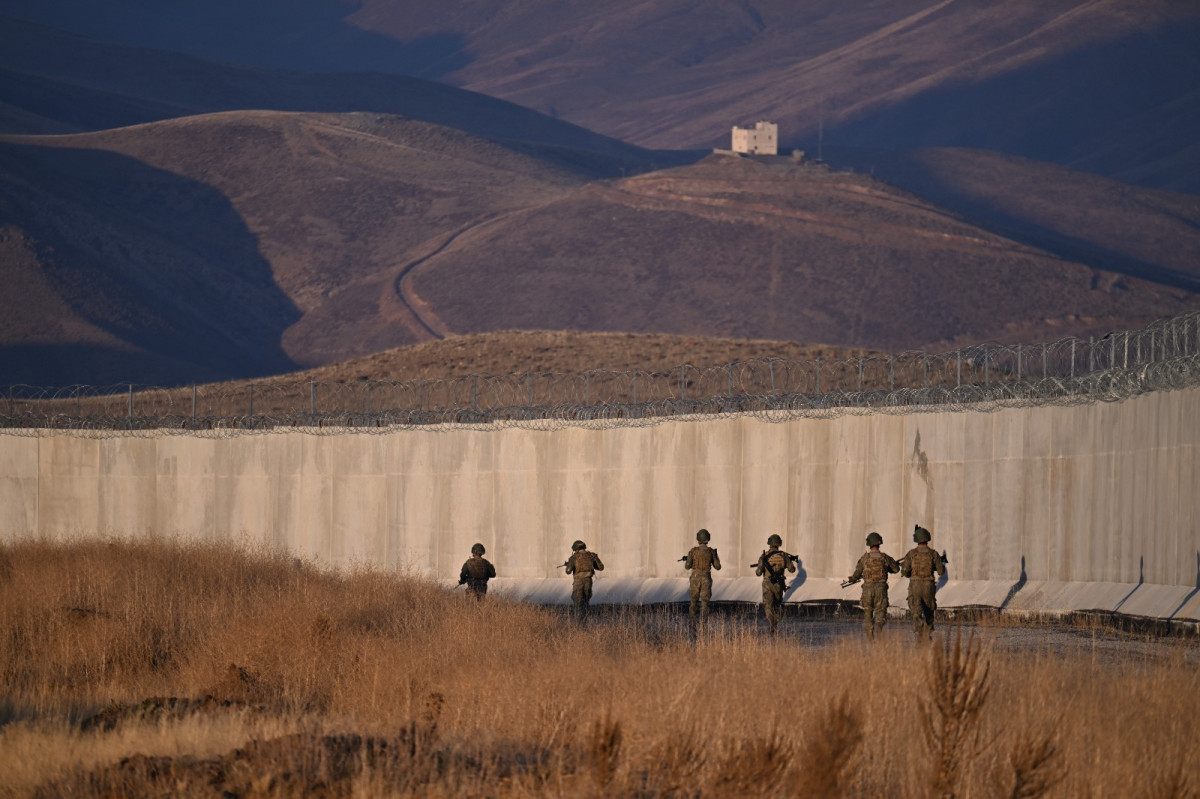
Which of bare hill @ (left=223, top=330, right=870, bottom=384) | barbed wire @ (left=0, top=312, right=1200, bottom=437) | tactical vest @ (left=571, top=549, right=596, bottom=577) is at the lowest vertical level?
tactical vest @ (left=571, top=549, right=596, bottom=577)

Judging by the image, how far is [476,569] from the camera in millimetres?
24672

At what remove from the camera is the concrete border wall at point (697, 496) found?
23312 mm

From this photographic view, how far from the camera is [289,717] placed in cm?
1467

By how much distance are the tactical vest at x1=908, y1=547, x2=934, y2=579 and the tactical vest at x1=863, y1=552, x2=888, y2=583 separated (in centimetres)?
65

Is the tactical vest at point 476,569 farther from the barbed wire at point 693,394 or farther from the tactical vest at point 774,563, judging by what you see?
the barbed wire at point 693,394

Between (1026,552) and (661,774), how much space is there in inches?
594

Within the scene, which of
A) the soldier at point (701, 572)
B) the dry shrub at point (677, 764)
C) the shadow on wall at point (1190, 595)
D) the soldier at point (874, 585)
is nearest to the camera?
the dry shrub at point (677, 764)

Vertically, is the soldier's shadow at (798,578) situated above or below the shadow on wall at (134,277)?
below

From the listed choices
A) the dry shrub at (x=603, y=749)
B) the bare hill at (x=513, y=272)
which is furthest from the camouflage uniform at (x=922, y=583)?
the bare hill at (x=513, y=272)

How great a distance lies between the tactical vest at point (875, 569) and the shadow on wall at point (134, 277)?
11904cm

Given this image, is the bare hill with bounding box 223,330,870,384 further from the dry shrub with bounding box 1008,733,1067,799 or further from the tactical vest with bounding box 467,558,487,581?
the dry shrub with bounding box 1008,733,1067,799

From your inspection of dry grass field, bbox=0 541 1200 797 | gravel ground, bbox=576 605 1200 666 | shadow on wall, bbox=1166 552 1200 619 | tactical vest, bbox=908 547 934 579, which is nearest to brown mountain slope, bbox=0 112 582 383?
gravel ground, bbox=576 605 1200 666

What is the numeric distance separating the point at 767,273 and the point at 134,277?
5601cm

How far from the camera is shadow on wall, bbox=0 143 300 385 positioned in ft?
464
